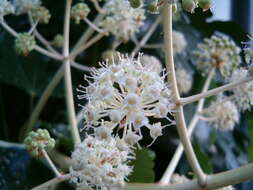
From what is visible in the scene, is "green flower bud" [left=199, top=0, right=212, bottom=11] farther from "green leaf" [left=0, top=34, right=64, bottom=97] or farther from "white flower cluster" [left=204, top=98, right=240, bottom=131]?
"green leaf" [left=0, top=34, right=64, bottom=97]

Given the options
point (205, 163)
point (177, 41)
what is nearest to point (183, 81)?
point (177, 41)

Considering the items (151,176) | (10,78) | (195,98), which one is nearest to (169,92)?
(195,98)

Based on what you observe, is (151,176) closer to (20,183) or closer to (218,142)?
(20,183)

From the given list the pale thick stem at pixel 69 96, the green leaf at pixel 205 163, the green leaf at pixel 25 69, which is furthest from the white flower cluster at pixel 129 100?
the green leaf at pixel 25 69

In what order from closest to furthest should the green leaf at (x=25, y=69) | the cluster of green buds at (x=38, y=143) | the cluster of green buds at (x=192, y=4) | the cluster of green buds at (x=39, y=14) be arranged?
the cluster of green buds at (x=192, y=4) < the cluster of green buds at (x=38, y=143) < the cluster of green buds at (x=39, y=14) < the green leaf at (x=25, y=69)

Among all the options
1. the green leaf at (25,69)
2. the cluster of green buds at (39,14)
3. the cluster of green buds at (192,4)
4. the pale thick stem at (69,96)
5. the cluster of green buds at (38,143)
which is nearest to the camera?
the cluster of green buds at (192,4)

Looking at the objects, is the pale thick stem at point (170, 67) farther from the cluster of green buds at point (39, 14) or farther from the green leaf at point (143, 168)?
the cluster of green buds at point (39, 14)
